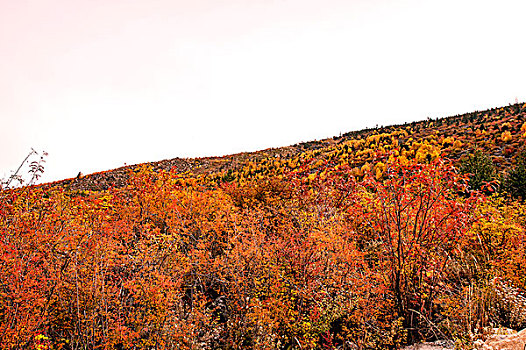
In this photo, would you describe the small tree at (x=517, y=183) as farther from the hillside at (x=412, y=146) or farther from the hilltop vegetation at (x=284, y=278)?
the hilltop vegetation at (x=284, y=278)

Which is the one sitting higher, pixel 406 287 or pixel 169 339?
pixel 406 287

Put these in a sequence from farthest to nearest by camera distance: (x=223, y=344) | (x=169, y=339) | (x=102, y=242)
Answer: (x=223, y=344), (x=102, y=242), (x=169, y=339)

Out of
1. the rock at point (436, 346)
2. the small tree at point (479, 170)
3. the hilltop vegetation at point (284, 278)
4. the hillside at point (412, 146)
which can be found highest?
the hillside at point (412, 146)

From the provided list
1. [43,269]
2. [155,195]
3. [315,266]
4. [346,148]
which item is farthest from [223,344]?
[346,148]

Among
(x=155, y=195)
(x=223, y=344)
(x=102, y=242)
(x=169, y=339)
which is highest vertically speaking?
(x=155, y=195)

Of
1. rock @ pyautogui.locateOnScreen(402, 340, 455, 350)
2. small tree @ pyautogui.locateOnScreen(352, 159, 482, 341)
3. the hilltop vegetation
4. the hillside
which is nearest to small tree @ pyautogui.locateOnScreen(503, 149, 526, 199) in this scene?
→ the hillside

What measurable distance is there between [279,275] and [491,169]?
13407mm

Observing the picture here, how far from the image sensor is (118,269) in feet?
20.1

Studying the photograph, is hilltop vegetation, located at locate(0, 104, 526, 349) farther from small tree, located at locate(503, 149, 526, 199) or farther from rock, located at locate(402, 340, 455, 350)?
small tree, located at locate(503, 149, 526, 199)

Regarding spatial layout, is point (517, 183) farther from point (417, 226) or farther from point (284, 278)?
point (284, 278)

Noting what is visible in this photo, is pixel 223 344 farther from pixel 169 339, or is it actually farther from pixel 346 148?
pixel 346 148

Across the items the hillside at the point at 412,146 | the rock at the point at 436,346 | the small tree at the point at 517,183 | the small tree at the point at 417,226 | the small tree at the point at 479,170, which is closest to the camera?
the rock at the point at 436,346

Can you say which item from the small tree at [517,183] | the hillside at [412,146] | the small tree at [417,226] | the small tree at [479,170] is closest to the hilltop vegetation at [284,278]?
the small tree at [417,226]

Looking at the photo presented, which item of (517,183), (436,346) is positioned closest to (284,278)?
(436,346)
